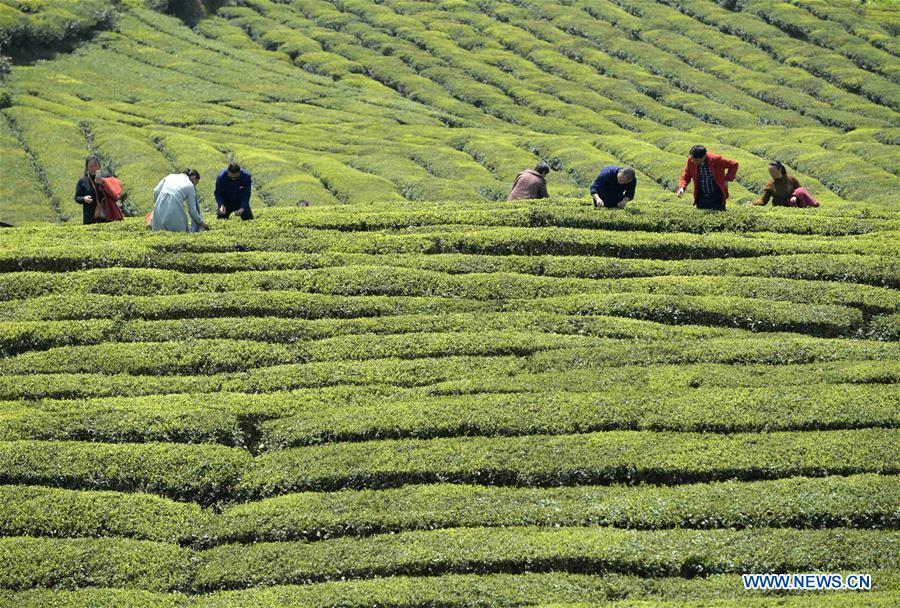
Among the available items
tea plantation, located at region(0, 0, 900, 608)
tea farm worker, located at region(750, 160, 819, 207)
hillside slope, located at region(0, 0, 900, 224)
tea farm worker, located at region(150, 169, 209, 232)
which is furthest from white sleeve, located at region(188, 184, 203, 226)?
hillside slope, located at region(0, 0, 900, 224)

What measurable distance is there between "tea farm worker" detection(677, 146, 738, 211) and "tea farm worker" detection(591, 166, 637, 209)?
1471 mm

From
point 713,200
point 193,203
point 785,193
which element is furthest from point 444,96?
point 193,203

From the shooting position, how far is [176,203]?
2544 cm

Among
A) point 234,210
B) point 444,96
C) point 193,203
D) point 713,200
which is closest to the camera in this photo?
point 193,203

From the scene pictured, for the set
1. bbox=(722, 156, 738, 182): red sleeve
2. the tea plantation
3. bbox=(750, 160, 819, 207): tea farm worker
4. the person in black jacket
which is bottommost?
the tea plantation

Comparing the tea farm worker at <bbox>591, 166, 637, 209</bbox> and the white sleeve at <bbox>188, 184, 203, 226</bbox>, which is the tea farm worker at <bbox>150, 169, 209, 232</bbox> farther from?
the tea farm worker at <bbox>591, 166, 637, 209</bbox>

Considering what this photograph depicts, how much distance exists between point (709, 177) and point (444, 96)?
65199mm

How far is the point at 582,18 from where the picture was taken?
358 feet

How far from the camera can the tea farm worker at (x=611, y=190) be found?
87.8ft

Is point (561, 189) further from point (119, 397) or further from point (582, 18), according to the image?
point (582, 18)

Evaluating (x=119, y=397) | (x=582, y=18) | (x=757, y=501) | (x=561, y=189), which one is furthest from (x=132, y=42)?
(x=757, y=501)

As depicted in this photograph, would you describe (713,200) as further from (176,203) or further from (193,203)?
(176,203)

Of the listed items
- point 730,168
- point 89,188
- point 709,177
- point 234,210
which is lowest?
point 234,210

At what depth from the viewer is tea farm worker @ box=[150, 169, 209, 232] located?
24633mm
